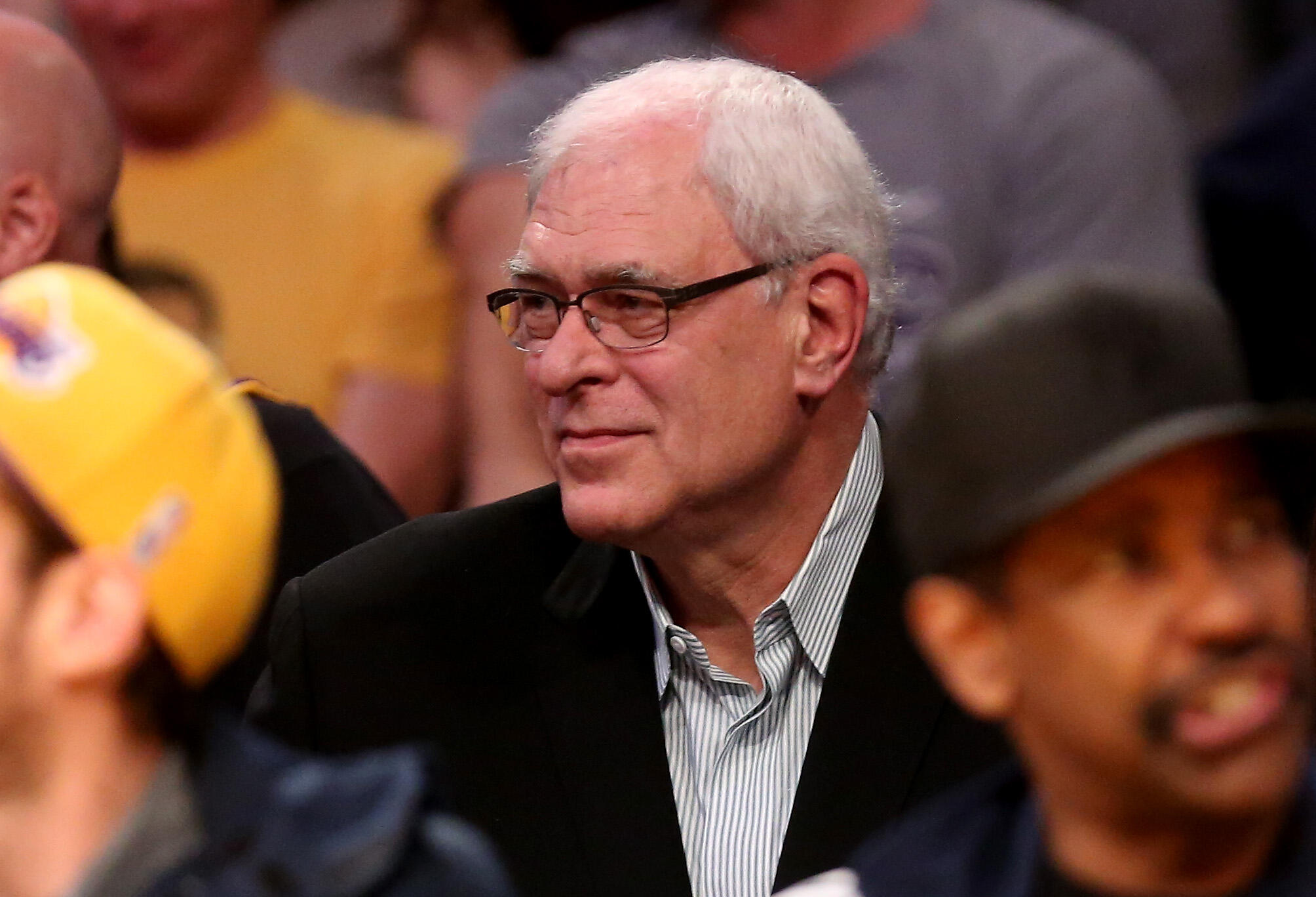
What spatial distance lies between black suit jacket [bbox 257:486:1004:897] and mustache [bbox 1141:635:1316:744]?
0.88 meters

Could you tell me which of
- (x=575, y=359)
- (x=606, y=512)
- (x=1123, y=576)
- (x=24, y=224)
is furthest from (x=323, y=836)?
(x=24, y=224)

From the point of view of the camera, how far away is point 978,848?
68.3 inches

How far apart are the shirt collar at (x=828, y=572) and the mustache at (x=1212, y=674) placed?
100 centimetres

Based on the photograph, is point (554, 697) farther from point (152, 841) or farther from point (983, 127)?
point (983, 127)

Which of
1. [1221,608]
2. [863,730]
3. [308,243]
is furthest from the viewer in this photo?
[308,243]

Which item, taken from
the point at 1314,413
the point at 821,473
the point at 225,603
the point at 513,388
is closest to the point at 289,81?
the point at 513,388

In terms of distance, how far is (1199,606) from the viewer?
1520 millimetres

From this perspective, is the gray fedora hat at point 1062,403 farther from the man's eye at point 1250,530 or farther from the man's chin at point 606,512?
the man's chin at point 606,512

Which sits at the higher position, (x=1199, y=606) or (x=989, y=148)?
(x=1199, y=606)

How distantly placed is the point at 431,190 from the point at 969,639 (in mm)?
2801

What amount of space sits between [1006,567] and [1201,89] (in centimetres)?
310

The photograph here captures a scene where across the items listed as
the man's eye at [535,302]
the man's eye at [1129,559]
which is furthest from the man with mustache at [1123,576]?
the man's eye at [535,302]

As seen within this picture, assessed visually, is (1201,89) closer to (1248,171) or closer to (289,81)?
(1248,171)

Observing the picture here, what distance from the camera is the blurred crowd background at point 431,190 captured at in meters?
3.88
